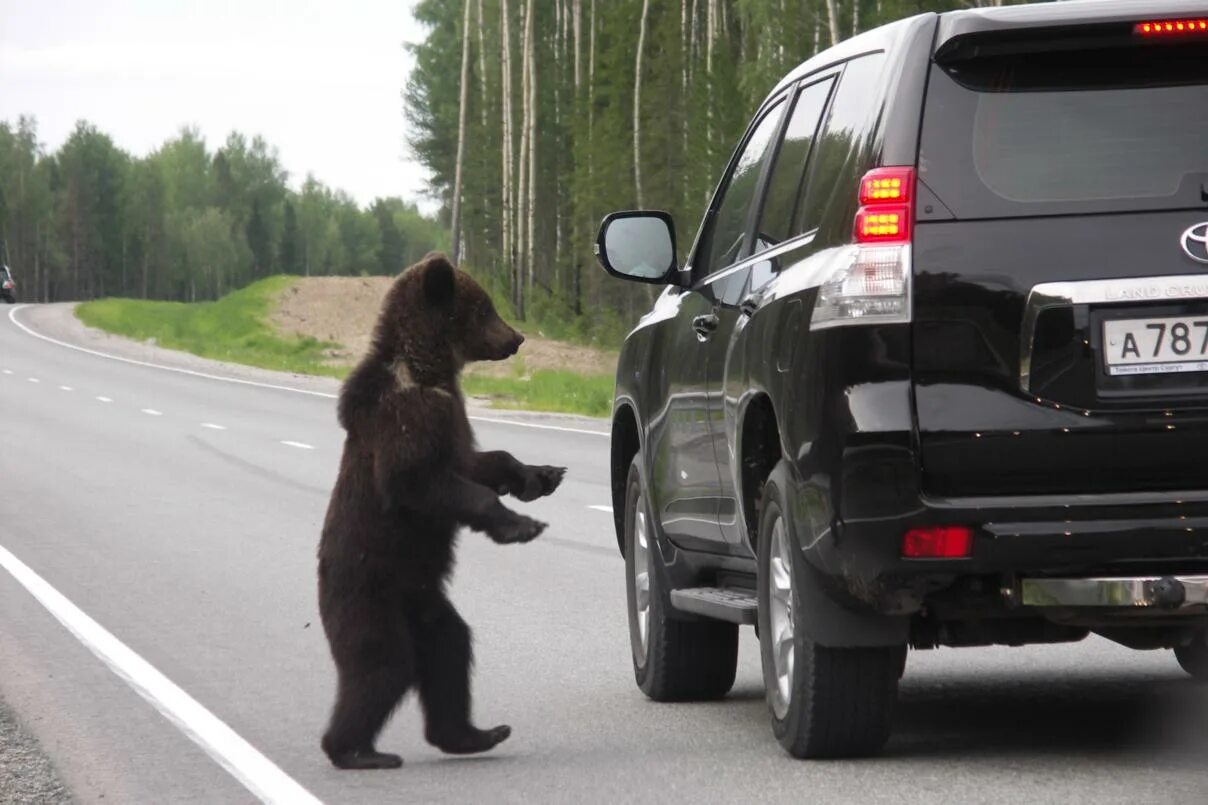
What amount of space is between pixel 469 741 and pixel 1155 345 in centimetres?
256

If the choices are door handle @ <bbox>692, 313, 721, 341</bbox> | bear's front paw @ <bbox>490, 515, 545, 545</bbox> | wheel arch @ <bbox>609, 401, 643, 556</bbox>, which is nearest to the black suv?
bear's front paw @ <bbox>490, 515, 545, 545</bbox>

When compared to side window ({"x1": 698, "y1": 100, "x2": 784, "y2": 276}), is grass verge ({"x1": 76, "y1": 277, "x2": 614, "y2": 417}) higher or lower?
lower

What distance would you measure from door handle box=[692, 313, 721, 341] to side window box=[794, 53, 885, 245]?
2.32 ft

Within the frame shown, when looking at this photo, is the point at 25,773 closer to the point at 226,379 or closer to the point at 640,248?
the point at 640,248

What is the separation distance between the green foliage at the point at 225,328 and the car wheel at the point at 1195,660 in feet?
126

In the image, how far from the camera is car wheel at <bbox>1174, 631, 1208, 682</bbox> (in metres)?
8.12

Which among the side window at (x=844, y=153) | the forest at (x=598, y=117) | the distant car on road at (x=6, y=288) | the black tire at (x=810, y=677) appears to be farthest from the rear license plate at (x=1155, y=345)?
the distant car on road at (x=6, y=288)

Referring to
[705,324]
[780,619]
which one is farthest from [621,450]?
[780,619]

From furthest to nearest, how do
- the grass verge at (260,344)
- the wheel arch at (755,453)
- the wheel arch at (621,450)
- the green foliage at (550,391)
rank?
the grass verge at (260,344)
the green foliage at (550,391)
the wheel arch at (621,450)
the wheel arch at (755,453)

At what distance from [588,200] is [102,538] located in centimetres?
5167

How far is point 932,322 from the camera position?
597 cm

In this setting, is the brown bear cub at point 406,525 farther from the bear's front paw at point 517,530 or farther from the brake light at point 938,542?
the brake light at point 938,542

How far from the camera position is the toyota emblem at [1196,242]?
234 inches

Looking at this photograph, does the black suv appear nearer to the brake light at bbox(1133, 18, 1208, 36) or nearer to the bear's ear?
the brake light at bbox(1133, 18, 1208, 36)
